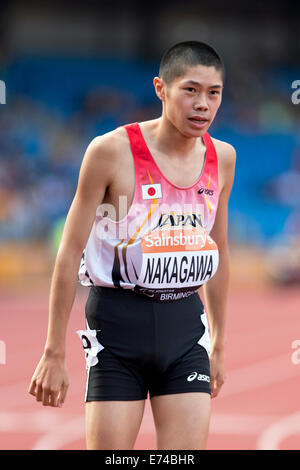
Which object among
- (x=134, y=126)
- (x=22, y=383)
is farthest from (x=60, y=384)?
(x=22, y=383)

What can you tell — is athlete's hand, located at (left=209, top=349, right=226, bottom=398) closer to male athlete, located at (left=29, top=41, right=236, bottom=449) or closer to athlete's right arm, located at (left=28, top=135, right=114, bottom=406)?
male athlete, located at (left=29, top=41, right=236, bottom=449)

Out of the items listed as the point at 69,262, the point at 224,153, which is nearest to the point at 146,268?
the point at 69,262

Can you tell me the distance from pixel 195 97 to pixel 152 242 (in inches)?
24.2

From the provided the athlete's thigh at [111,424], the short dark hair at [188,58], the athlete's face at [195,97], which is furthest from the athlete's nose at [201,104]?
the athlete's thigh at [111,424]

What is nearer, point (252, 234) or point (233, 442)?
point (233, 442)

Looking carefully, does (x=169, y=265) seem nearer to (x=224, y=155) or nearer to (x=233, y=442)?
(x=224, y=155)

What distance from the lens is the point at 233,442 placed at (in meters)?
6.55

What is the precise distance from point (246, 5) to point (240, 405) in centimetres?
2445

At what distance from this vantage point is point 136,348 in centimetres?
361

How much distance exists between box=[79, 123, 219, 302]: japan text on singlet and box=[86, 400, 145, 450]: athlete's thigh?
1.57ft

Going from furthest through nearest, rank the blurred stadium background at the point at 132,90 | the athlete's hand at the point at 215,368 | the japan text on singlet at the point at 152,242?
the blurred stadium background at the point at 132,90 → the athlete's hand at the point at 215,368 → the japan text on singlet at the point at 152,242

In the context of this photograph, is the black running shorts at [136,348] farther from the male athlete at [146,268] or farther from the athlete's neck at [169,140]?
the athlete's neck at [169,140]

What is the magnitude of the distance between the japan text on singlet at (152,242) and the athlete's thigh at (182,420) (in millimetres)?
421

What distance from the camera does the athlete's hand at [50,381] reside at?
3.52 metres
